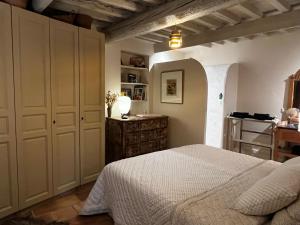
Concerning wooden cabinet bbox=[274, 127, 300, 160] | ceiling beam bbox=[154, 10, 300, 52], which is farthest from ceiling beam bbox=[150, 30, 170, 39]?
wooden cabinet bbox=[274, 127, 300, 160]

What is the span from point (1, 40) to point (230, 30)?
3.04 metres

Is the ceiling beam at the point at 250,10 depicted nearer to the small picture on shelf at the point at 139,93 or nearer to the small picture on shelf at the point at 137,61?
the small picture on shelf at the point at 137,61

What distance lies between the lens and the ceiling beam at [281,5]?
2402 millimetres

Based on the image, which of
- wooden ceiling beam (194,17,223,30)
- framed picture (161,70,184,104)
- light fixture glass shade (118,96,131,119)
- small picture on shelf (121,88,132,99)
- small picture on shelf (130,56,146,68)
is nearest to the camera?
wooden ceiling beam (194,17,223,30)

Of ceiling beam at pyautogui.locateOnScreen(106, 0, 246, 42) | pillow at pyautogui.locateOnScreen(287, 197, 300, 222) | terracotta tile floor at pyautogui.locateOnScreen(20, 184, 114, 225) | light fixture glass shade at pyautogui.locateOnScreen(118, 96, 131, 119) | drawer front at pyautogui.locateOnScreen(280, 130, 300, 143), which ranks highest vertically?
ceiling beam at pyautogui.locateOnScreen(106, 0, 246, 42)

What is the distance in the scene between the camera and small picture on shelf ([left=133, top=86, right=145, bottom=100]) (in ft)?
13.6

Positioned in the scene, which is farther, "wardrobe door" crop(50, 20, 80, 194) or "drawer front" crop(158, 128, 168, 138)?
"drawer front" crop(158, 128, 168, 138)

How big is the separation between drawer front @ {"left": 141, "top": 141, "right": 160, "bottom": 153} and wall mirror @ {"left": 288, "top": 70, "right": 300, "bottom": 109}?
237 centimetres

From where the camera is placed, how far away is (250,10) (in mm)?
2660

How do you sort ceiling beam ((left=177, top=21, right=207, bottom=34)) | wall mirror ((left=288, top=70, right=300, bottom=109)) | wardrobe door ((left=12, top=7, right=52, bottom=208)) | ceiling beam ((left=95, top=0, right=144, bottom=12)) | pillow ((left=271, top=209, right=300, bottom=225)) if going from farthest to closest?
wall mirror ((left=288, top=70, right=300, bottom=109))
ceiling beam ((left=177, top=21, right=207, bottom=34))
ceiling beam ((left=95, top=0, right=144, bottom=12))
wardrobe door ((left=12, top=7, right=52, bottom=208))
pillow ((left=271, top=209, right=300, bottom=225))

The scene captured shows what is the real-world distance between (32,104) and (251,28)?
10.2 ft

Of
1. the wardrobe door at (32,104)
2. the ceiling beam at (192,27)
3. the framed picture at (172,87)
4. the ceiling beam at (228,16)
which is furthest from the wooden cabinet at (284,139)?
the wardrobe door at (32,104)

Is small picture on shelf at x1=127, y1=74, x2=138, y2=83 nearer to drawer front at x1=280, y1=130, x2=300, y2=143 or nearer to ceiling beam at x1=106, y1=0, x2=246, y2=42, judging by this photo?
ceiling beam at x1=106, y1=0, x2=246, y2=42

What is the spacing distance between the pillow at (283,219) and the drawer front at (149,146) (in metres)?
2.53
